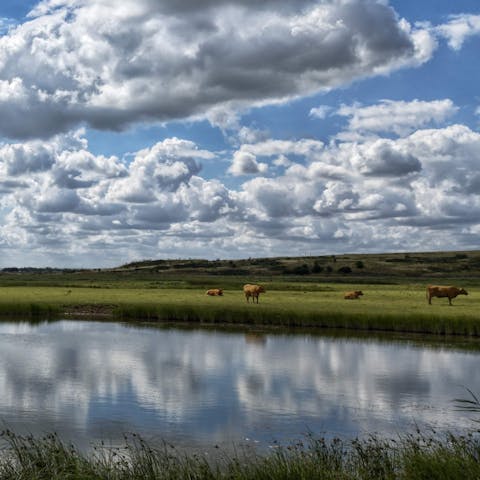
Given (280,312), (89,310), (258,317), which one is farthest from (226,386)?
(89,310)

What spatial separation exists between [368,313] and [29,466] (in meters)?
40.8

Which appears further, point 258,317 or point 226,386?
point 258,317

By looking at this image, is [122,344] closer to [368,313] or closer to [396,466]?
[368,313]

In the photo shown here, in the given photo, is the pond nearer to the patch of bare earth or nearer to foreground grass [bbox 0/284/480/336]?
foreground grass [bbox 0/284/480/336]

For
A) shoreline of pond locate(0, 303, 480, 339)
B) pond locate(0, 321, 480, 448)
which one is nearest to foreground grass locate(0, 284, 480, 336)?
shoreline of pond locate(0, 303, 480, 339)

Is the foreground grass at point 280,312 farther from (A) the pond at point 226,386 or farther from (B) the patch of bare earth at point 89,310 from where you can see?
(A) the pond at point 226,386

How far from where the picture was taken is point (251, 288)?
66.4 m

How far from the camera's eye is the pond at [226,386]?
20.0m

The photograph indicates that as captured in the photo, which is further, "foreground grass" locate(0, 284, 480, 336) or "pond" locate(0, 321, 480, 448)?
"foreground grass" locate(0, 284, 480, 336)

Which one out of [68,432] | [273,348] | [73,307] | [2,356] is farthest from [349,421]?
[73,307]

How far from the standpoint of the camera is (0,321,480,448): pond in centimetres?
1998

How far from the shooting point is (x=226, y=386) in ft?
88.2

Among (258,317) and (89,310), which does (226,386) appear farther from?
(89,310)

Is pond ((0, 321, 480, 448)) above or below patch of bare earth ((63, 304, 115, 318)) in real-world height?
below
